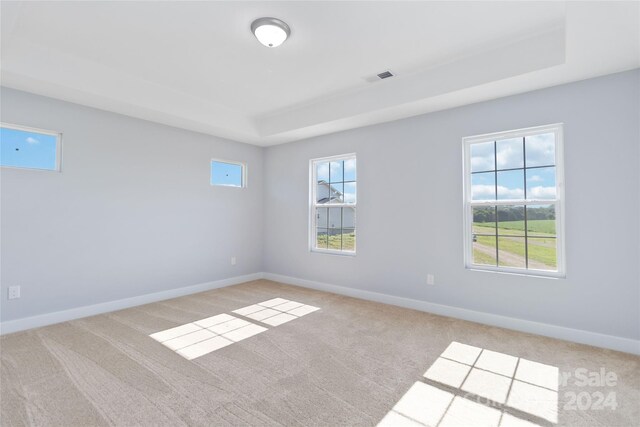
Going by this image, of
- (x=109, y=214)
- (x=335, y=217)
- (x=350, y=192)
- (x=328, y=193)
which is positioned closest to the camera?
(x=109, y=214)

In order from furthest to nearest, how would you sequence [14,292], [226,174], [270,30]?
1. [226,174]
2. [14,292]
3. [270,30]

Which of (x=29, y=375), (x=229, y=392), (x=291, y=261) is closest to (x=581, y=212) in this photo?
(x=229, y=392)

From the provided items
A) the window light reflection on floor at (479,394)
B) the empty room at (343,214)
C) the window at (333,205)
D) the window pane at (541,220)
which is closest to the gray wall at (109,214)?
the empty room at (343,214)

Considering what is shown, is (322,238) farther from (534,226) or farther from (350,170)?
(534,226)

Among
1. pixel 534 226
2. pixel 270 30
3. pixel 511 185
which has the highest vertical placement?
pixel 270 30

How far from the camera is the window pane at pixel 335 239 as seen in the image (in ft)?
15.3

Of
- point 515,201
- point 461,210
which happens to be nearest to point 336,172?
point 461,210

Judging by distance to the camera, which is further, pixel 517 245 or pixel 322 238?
pixel 322 238

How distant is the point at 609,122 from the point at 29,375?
5091mm

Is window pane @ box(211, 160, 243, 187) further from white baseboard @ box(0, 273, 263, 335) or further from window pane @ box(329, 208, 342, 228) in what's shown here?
window pane @ box(329, 208, 342, 228)

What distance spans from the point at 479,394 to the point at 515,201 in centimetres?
200

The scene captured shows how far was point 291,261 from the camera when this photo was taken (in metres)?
5.16

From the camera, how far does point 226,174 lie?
5016mm

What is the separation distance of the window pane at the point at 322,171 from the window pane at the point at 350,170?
0.38m
